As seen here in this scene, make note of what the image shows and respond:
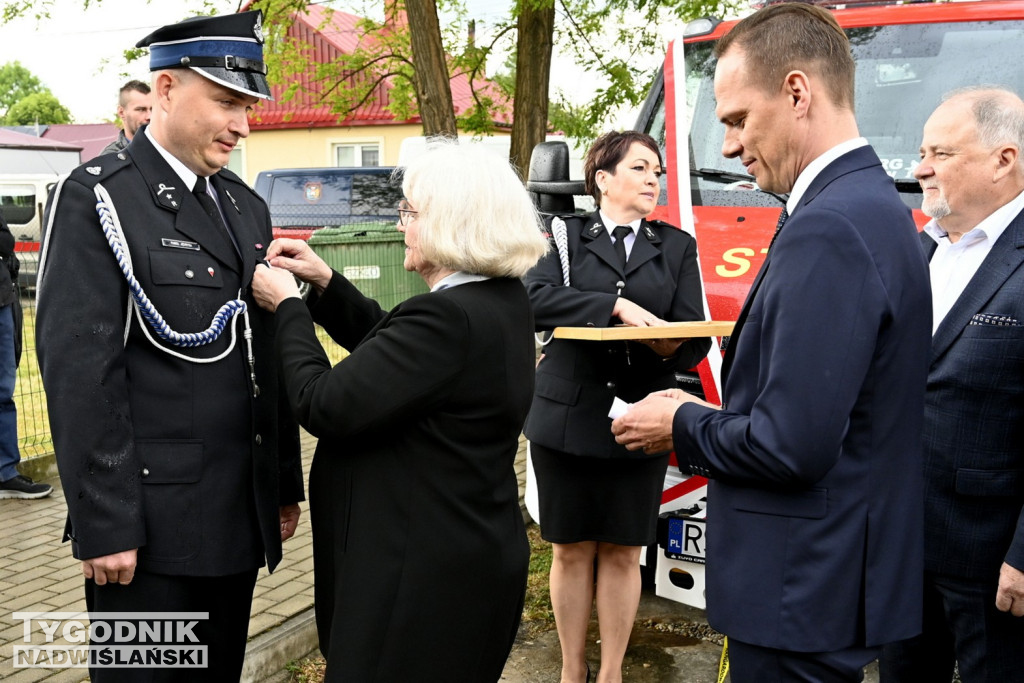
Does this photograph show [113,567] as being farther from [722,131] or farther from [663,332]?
[722,131]

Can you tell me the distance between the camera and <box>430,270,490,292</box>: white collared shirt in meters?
2.32

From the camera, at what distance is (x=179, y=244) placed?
7.97ft

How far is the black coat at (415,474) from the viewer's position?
2.15 m

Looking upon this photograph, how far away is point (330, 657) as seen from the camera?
2.28 meters

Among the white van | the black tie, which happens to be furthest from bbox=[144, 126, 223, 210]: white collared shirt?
the white van

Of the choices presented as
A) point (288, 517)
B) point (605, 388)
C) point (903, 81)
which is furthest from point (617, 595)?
point (903, 81)

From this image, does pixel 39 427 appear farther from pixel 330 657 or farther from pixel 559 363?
pixel 330 657

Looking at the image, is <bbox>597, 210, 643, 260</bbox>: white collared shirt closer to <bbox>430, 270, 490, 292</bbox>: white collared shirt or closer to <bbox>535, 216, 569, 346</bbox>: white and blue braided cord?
<bbox>535, 216, 569, 346</bbox>: white and blue braided cord

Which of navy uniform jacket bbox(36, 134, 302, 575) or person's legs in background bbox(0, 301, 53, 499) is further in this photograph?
person's legs in background bbox(0, 301, 53, 499)

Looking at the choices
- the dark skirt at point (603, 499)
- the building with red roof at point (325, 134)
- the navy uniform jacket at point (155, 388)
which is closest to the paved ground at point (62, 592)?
the dark skirt at point (603, 499)

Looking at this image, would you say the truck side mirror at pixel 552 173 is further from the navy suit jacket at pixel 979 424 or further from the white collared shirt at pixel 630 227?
the navy suit jacket at pixel 979 424

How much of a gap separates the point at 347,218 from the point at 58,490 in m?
7.18

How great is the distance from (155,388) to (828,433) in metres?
1.53

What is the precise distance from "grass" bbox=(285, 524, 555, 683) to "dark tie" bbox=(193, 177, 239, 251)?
4.86 feet
